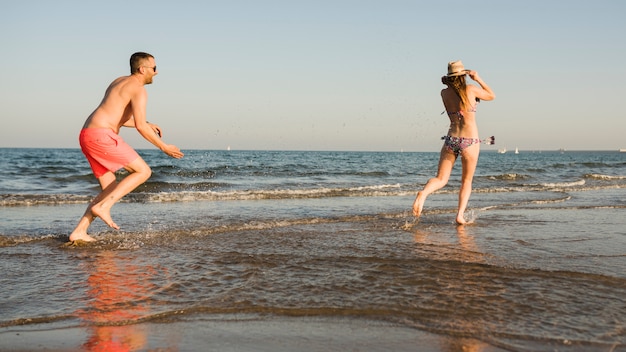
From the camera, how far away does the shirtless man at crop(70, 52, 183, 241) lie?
543 cm

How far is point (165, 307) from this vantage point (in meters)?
3.29

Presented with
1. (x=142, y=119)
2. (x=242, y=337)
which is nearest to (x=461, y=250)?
(x=242, y=337)

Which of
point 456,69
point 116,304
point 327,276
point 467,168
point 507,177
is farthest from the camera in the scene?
point 507,177

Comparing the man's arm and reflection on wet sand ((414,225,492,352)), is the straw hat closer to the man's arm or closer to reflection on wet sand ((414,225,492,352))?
reflection on wet sand ((414,225,492,352))

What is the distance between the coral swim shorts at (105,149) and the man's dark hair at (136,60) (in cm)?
66

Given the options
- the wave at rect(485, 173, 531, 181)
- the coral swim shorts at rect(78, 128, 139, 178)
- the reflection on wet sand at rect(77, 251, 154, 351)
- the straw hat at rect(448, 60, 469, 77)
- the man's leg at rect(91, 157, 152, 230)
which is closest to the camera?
the reflection on wet sand at rect(77, 251, 154, 351)

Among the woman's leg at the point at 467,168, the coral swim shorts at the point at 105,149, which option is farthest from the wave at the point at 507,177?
the coral swim shorts at the point at 105,149

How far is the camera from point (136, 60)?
18.2ft

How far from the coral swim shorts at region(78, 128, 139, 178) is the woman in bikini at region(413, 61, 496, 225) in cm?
322

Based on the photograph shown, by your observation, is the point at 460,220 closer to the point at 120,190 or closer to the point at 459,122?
the point at 459,122

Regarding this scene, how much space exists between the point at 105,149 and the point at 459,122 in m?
3.94

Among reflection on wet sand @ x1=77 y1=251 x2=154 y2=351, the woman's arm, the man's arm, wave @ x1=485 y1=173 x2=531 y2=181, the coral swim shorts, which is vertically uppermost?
the woman's arm

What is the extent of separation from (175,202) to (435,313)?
8.31 meters

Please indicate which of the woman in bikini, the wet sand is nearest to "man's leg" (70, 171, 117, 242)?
the wet sand
